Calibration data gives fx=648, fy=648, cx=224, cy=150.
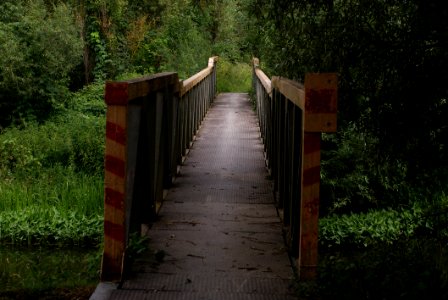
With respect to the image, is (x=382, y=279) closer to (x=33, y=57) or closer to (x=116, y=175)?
(x=116, y=175)

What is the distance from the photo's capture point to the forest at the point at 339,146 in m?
5.08

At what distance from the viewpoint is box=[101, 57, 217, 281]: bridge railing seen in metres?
4.41

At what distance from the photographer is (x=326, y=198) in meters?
10.0

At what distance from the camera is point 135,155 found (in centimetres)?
490

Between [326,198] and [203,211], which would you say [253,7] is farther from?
[326,198]

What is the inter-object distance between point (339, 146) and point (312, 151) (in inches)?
205

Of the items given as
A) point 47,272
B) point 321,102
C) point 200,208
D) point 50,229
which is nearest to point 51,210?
point 50,229

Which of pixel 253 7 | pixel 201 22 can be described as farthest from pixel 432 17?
pixel 201 22

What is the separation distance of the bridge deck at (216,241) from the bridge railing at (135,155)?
21cm

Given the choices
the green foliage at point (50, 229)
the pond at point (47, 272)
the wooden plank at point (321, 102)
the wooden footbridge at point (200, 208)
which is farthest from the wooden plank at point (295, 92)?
the green foliage at point (50, 229)

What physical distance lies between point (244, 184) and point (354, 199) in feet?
10.3

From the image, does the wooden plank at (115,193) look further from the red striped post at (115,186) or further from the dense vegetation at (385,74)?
the dense vegetation at (385,74)

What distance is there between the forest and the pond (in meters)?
0.04

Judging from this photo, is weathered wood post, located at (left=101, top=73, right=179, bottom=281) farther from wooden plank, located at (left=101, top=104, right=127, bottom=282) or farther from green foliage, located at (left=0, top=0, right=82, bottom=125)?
green foliage, located at (left=0, top=0, right=82, bottom=125)
